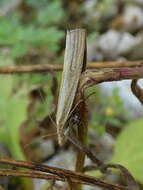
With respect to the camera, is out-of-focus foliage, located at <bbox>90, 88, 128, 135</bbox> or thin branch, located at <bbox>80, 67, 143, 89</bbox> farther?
out-of-focus foliage, located at <bbox>90, 88, 128, 135</bbox>

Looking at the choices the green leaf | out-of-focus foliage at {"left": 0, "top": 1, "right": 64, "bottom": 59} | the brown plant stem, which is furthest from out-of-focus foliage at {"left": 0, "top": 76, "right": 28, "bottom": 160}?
the brown plant stem

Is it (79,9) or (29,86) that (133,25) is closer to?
(79,9)

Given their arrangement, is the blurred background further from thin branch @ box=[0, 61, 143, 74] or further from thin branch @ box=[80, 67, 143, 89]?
thin branch @ box=[80, 67, 143, 89]

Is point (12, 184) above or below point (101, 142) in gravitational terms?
below

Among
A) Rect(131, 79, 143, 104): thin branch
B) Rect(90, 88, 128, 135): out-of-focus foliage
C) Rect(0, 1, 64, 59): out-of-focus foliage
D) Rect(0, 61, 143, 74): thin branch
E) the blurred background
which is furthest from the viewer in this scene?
Rect(0, 1, 64, 59): out-of-focus foliage

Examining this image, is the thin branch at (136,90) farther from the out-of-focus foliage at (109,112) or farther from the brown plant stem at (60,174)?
the out-of-focus foliage at (109,112)

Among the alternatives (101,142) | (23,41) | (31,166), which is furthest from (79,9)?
(31,166)
